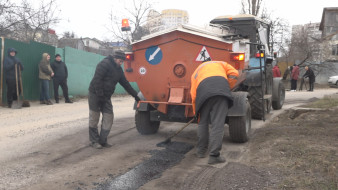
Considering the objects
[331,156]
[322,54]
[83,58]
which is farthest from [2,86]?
[322,54]

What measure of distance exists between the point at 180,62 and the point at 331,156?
109 inches

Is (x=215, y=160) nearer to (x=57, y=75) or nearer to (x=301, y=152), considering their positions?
(x=301, y=152)

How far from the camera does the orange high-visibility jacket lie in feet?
14.5

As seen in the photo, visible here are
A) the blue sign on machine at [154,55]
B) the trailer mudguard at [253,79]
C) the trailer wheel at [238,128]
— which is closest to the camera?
the trailer wheel at [238,128]

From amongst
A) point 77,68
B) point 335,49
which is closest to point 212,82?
point 77,68

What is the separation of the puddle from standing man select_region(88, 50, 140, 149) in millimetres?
1007

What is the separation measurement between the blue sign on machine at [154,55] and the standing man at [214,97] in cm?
116

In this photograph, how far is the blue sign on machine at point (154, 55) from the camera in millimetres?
5641

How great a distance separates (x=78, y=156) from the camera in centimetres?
480

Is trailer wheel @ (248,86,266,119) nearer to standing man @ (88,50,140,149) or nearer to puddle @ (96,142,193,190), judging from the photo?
puddle @ (96,142,193,190)

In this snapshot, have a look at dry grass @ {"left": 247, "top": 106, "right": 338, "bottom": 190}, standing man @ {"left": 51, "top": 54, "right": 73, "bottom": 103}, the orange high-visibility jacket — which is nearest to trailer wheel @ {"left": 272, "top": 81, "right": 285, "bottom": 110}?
dry grass @ {"left": 247, "top": 106, "right": 338, "bottom": 190}

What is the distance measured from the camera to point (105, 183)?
3.68 metres

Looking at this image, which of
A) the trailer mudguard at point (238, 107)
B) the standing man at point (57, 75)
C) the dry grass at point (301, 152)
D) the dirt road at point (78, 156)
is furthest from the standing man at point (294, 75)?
the trailer mudguard at point (238, 107)

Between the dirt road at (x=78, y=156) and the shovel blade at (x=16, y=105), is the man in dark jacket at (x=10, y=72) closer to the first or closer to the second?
the shovel blade at (x=16, y=105)
